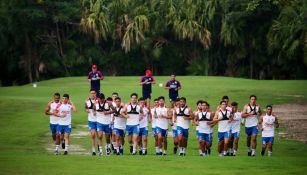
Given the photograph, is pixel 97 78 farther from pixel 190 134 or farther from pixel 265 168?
pixel 265 168

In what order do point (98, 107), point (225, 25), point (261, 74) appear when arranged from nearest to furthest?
point (98, 107)
point (225, 25)
point (261, 74)

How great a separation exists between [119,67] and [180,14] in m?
9.48

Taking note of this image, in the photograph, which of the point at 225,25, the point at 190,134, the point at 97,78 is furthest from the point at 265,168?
the point at 225,25

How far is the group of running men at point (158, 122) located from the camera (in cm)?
3088

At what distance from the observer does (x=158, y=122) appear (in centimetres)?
3152

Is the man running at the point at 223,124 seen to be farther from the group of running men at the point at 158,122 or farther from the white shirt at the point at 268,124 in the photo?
the white shirt at the point at 268,124

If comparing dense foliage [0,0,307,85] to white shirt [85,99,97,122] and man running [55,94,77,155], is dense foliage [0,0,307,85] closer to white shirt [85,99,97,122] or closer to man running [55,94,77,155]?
white shirt [85,99,97,122]

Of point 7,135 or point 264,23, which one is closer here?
point 7,135

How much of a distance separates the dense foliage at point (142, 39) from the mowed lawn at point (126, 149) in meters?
6.15

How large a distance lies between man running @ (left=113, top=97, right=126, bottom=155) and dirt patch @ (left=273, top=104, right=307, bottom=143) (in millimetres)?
8779

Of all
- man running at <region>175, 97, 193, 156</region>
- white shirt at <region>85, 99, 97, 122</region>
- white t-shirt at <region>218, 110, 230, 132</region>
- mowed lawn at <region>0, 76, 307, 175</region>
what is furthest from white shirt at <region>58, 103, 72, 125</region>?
white t-shirt at <region>218, 110, 230, 132</region>

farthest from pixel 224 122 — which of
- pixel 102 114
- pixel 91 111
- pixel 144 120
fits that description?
pixel 91 111

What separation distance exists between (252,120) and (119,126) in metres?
4.85

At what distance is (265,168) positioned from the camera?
987 inches
